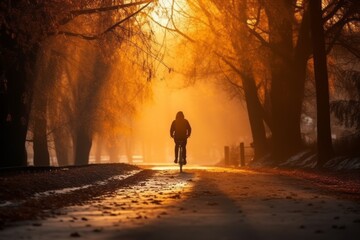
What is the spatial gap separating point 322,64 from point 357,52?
6.23 m

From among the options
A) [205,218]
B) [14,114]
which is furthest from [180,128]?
[205,218]

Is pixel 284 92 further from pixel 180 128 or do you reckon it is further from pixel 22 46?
pixel 22 46

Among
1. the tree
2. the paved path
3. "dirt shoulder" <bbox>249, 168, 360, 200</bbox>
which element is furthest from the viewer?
the tree

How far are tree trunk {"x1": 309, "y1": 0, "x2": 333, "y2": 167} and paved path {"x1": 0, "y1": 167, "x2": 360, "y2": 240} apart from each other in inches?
380

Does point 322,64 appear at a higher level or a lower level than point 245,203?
higher

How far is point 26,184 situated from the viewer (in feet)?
41.6

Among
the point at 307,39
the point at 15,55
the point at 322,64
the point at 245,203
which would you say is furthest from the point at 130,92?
the point at 245,203

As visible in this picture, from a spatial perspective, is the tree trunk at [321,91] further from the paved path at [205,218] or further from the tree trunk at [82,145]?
the tree trunk at [82,145]

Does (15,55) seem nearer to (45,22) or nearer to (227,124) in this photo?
(45,22)

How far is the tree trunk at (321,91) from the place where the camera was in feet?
69.2

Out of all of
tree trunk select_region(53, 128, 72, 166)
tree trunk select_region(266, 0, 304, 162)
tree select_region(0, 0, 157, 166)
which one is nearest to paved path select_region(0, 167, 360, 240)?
tree select_region(0, 0, 157, 166)

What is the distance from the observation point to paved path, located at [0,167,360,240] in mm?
6598

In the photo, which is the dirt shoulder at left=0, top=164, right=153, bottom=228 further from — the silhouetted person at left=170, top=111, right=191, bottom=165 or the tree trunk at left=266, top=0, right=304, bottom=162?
the tree trunk at left=266, top=0, right=304, bottom=162

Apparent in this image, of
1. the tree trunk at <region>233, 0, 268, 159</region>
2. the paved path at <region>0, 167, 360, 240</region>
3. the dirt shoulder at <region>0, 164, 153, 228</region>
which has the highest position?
the tree trunk at <region>233, 0, 268, 159</region>
